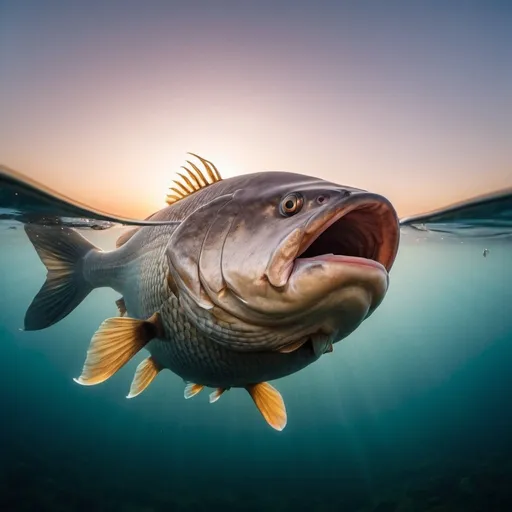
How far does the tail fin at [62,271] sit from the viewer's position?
16.1 feet

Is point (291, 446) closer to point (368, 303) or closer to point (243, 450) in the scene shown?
point (243, 450)

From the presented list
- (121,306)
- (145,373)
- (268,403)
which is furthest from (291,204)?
(121,306)

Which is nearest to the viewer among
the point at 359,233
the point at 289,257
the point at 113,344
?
the point at 289,257

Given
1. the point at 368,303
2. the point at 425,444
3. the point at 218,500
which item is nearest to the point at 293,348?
the point at 368,303

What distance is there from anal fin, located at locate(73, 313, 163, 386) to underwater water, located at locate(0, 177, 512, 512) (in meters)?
6.03

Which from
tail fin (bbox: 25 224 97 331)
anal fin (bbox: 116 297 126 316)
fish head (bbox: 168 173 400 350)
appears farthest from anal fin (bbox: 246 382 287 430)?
tail fin (bbox: 25 224 97 331)

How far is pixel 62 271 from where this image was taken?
16.7ft

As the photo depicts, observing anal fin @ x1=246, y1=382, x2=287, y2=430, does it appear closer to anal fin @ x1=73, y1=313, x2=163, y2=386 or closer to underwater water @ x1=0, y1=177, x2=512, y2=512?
anal fin @ x1=73, y1=313, x2=163, y2=386

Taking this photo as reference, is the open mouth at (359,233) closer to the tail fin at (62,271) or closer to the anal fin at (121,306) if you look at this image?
the anal fin at (121,306)

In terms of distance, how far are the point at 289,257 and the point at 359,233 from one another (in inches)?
24.9

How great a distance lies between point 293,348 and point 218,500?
43.2 feet

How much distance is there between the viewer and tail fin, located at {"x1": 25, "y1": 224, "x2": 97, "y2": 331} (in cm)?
491

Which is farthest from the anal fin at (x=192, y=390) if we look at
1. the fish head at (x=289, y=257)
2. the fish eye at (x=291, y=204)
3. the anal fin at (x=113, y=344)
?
the fish eye at (x=291, y=204)

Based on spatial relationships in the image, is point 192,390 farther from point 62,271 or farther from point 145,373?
point 62,271
